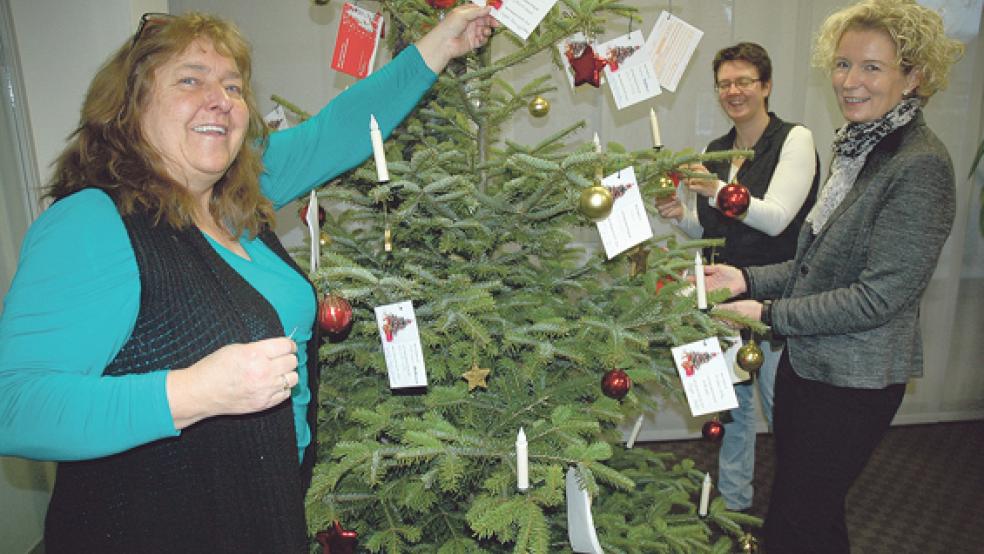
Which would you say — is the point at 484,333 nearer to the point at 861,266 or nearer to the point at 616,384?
the point at 616,384

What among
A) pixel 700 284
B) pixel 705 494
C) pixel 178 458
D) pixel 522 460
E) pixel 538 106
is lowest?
pixel 705 494

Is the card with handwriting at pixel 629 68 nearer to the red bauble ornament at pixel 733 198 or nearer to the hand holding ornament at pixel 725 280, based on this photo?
the red bauble ornament at pixel 733 198

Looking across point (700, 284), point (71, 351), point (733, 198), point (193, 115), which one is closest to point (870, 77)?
point (733, 198)

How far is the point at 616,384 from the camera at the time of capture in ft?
4.14

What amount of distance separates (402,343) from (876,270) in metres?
1.11

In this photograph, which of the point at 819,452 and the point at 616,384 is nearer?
the point at 616,384

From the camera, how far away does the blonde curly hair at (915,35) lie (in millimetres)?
1394

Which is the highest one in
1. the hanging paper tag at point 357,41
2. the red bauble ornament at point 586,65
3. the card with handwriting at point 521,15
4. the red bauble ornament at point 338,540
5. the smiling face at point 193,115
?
the hanging paper tag at point 357,41

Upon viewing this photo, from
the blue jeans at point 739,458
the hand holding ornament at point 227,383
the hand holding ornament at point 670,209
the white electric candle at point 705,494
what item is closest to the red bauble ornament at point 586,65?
the hand holding ornament at point 670,209

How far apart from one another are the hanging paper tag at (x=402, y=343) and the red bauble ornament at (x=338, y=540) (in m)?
0.33

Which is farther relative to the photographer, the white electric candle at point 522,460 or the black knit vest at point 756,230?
the black knit vest at point 756,230

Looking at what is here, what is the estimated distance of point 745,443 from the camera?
2.54m

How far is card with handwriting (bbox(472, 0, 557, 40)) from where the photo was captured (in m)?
1.20

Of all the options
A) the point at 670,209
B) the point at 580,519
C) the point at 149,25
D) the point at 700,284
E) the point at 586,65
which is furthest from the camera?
the point at 670,209
